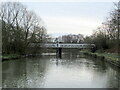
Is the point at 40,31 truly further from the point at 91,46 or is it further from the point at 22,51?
the point at 91,46

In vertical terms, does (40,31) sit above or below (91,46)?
above

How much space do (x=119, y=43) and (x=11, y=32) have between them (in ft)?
54.8

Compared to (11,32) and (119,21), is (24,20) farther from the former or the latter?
(119,21)

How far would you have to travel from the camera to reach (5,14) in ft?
119

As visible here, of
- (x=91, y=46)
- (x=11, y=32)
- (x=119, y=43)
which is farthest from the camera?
(x=91, y=46)

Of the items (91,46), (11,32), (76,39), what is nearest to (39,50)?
(11,32)

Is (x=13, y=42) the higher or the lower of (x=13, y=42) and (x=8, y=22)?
the lower

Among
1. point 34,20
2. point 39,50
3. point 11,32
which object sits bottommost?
point 39,50

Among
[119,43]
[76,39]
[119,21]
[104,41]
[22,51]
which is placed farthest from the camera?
[76,39]

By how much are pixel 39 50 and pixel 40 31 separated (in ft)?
13.6

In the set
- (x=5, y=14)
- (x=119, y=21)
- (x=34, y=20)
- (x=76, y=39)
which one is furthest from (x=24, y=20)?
(x=76, y=39)

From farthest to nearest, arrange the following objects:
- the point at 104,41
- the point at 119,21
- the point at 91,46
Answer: the point at 91,46, the point at 104,41, the point at 119,21

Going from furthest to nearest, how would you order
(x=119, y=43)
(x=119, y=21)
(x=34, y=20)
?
(x=34, y=20)
(x=119, y=43)
(x=119, y=21)

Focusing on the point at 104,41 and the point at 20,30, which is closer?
the point at 20,30
